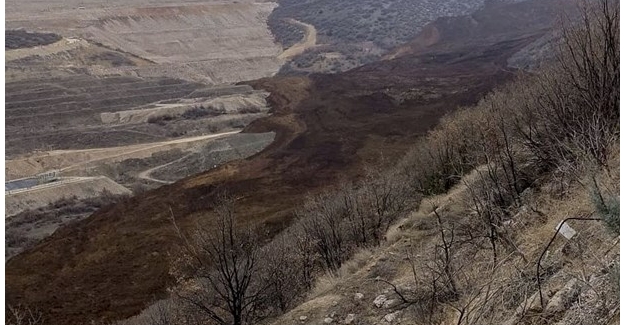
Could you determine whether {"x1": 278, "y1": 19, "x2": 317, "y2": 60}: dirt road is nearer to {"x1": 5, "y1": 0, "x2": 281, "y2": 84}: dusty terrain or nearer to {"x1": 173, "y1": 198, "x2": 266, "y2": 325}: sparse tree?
{"x1": 5, "y1": 0, "x2": 281, "y2": 84}: dusty terrain

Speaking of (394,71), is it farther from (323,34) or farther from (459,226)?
(459,226)

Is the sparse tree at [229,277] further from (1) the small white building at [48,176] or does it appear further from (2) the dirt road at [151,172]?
(1) the small white building at [48,176]

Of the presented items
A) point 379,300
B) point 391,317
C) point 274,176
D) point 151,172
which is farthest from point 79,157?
point 391,317

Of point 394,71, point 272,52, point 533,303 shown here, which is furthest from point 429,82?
point 533,303

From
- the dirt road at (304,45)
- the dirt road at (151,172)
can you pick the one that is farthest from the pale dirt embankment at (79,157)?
the dirt road at (304,45)

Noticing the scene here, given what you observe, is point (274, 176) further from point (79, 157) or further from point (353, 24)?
point (353, 24)

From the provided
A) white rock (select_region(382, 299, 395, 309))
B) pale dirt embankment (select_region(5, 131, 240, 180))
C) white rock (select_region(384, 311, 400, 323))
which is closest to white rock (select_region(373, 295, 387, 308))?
white rock (select_region(382, 299, 395, 309))
